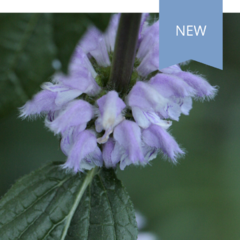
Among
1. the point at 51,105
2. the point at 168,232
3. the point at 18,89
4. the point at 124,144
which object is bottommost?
the point at 168,232

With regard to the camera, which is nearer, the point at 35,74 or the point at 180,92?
the point at 35,74

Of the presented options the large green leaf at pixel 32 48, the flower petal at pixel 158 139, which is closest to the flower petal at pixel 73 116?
the flower petal at pixel 158 139

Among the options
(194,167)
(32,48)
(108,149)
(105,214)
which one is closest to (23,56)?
(32,48)

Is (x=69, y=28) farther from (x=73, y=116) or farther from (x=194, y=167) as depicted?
(x=194, y=167)

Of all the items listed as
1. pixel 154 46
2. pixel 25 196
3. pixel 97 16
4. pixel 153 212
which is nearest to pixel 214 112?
pixel 153 212

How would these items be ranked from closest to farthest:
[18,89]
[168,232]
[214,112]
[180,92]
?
[18,89] < [180,92] < [168,232] < [214,112]

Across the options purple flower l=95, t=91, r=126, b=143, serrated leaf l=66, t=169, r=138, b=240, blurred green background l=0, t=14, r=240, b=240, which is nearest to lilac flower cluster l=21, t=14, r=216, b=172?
purple flower l=95, t=91, r=126, b=143

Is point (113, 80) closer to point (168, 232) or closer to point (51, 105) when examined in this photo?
point (51, 105)

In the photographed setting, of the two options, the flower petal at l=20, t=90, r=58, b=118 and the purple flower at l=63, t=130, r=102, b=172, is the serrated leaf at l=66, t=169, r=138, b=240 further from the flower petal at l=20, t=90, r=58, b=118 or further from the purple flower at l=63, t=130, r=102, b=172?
the flower petal at l=20, t=90, r=58, b=118
